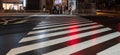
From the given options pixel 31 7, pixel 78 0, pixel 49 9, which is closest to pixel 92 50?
pixel 49 9

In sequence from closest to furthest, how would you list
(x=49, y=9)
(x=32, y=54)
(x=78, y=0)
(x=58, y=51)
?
(x=32, y=54), (x=58, y=51), (x=49, y=9), (x=78, y=0)

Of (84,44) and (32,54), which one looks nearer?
(32,54)

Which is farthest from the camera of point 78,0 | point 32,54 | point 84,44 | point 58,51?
point 78,0

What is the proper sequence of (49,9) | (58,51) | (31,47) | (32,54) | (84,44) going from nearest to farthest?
(32,54)
(58,51)
(31,47)
(84,44)
(49,9)

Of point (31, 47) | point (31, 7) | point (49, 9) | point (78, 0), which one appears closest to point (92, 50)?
point (31, 47)

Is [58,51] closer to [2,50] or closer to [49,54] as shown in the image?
[49,54]

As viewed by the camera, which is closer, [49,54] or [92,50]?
[49,54]

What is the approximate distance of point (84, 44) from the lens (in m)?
9.21

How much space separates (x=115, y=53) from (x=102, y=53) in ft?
1.11

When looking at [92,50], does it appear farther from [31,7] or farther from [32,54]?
[31,7]

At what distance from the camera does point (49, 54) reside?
7.36 metres

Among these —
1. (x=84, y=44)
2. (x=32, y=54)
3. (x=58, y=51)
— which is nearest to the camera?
(x=32, y=54)

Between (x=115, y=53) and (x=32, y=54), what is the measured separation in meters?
2.17

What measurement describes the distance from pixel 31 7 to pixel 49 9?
12.5 ft
